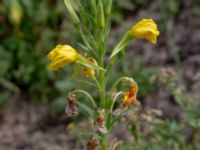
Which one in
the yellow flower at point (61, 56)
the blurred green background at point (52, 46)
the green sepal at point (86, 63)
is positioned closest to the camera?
the yellow flower at point (61, 56)

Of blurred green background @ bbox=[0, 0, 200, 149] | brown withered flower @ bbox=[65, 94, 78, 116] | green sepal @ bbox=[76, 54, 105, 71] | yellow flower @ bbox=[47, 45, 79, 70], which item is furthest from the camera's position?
blurred green background @ bbox=[0, 0, 200, 149]

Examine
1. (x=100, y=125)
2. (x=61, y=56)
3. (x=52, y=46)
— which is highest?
(x=61, y=56)

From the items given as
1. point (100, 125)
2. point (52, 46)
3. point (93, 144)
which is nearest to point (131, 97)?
point (100, 125)

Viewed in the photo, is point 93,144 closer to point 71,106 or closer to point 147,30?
point 71,106

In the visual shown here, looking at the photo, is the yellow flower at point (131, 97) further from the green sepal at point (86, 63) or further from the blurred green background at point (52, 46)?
the blurred green background at point (52, 46)

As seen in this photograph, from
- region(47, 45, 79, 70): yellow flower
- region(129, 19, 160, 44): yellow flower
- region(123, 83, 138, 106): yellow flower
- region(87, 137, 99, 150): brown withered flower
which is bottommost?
region(87, 137, 99, 150): brown withered flower

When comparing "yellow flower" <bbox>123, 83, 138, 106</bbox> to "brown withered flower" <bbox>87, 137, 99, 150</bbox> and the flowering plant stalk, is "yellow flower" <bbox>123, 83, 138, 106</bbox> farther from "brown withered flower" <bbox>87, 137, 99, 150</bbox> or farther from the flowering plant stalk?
"brown withered flower" <bbox>87, 137, 99, 150</bbox>

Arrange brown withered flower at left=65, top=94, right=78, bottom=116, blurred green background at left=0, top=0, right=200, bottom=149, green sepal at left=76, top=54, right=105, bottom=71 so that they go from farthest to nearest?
blurred green background at left=0, top=0, right=200, bottom=149
brown withered flower at left=65, top=94, right=78, bottom=116
green sepal at left=76, top=54, right=105, bottom=71

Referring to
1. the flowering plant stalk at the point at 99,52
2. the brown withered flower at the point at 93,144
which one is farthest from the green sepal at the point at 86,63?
the brown withered flower at the point at 93,144

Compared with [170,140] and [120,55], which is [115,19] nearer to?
[170,140]

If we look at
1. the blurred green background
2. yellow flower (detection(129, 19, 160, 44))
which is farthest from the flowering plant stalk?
the blurred green background

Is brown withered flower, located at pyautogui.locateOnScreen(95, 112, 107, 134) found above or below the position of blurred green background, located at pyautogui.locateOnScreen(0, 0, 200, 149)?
above
